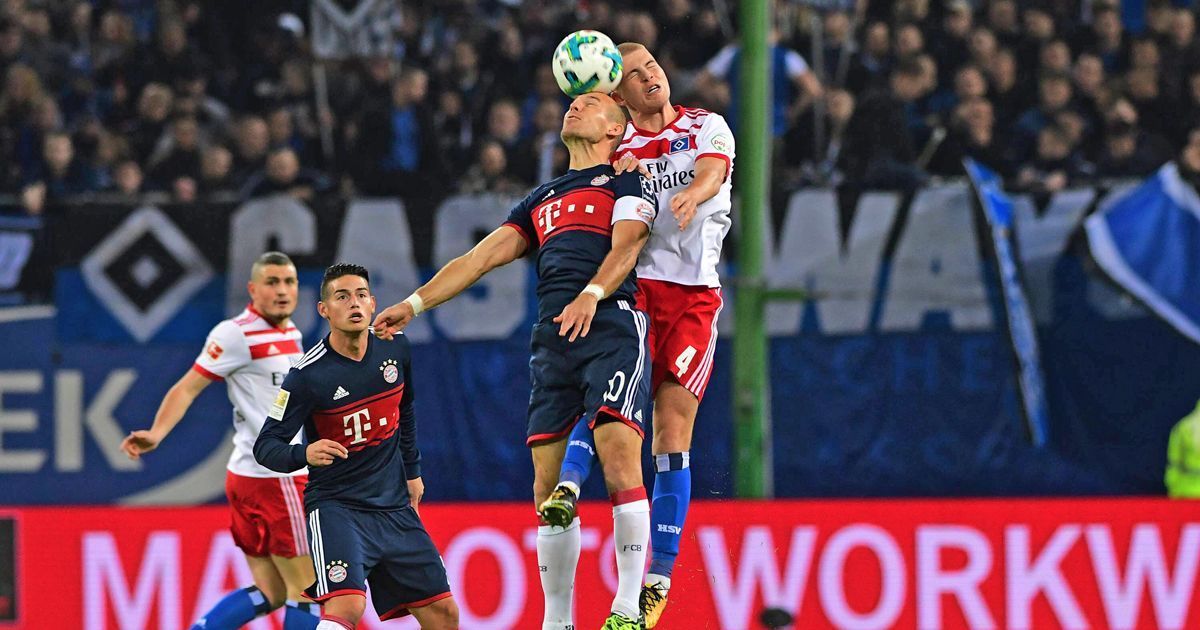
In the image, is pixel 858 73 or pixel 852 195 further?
pixel 858 73

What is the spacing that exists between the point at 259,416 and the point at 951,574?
4.13 m

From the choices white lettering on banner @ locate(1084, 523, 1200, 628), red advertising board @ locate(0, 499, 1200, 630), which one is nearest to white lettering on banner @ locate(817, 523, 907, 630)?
red advertising board @ locate(0, 499, 1200, 630)

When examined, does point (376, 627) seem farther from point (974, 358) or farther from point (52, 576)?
point (974, 358)

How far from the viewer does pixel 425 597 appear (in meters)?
7.00

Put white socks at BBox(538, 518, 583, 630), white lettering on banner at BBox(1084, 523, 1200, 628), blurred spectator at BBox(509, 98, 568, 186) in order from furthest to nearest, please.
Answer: blurred spectator at BBox(509, 98, 568, 186) < white lettering on banner at BBox(1084, 523, 1200, 628) < white socks at BBox(538, 518, 583, 630)

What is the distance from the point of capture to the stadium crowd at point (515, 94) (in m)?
11.9

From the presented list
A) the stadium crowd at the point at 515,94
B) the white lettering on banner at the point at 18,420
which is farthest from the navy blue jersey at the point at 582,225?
the white lettering on banner at the point at 18,420

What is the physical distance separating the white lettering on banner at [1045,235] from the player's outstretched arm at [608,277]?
5.49 meters

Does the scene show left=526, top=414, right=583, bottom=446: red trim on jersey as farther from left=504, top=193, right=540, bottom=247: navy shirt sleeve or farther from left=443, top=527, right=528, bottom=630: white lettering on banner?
left=443, top=527, right=528, bottom=630: white lettering on banner

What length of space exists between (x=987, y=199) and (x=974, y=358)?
1.05 meters

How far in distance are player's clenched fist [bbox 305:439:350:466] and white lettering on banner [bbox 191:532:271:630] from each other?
385 cm

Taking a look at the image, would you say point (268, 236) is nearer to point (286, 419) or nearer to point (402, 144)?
point (402, 144)

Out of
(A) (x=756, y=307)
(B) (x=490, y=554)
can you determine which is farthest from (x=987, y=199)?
(B) (x=490, y=554)

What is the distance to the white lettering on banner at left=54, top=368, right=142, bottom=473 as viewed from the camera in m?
11.5
